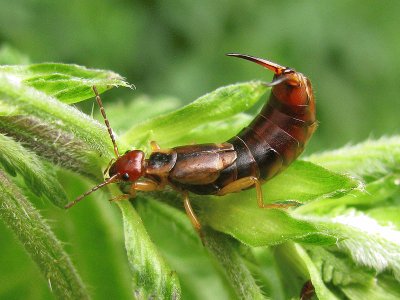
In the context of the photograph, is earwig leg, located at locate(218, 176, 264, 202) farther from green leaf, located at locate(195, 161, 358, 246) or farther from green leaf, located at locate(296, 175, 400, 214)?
green leaf, located at locate(296, 175, 400, 214)

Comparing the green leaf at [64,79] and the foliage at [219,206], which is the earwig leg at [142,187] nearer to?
the foliage at [219,206]

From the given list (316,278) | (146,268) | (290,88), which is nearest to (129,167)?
(146,268)

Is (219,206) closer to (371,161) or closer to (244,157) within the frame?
(244,157)

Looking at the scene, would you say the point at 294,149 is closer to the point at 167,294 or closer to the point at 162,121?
the point at 162,121

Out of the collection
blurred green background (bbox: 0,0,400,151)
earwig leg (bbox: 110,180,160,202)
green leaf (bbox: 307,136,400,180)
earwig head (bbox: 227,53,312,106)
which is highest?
earwig head (bbox: 227,53,312,106)

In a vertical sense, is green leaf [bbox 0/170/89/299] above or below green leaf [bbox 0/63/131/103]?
below

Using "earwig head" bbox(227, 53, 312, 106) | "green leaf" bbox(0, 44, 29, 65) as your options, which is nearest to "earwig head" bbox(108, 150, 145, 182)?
"earwig head" bbox(227, 53, 312, 106)

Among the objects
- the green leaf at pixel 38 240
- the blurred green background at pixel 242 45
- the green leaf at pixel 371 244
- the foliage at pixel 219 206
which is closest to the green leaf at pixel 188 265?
the foliage at pixel 219 206
